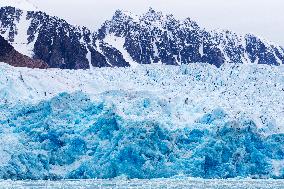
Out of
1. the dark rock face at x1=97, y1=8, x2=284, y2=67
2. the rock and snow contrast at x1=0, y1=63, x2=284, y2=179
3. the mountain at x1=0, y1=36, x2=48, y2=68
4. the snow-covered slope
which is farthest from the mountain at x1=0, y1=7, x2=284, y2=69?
the rock and snow contrast at x1=0, y1=63, x2=284, y2=179

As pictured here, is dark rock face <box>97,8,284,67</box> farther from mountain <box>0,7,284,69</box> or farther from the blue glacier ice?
the blue glacier ice

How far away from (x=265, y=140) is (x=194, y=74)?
25.5 feet

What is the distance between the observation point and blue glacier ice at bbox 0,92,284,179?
28062 millimetres

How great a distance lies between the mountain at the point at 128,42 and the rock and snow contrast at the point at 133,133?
4353 centimetres

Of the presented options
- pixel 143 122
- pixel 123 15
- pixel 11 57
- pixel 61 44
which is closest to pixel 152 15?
pixel 123 15

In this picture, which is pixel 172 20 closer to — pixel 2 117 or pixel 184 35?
pixel 184 35

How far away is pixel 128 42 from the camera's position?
84688mm

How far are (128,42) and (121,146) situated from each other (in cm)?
5722

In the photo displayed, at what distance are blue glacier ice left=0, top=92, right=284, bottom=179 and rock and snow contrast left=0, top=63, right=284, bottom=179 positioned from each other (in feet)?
0.13

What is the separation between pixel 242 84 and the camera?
35375mm

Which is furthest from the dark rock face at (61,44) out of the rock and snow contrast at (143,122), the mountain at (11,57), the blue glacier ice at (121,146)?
the blue glacier ice at (121,146)

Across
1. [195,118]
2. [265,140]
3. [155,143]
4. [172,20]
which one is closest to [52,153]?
[155,143]

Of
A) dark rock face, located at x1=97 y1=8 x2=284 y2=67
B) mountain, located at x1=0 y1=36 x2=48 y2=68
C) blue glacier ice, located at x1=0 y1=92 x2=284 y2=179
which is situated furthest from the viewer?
dark rock face, located at x1=97 y1=8 x2=284 y2=67

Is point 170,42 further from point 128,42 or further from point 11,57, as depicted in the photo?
point 11,57
